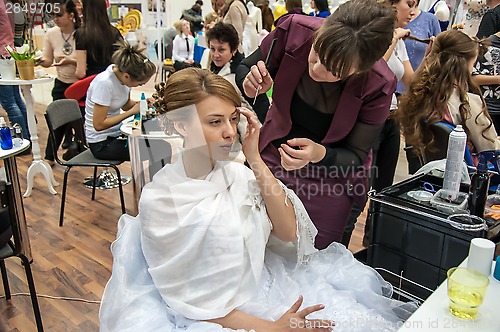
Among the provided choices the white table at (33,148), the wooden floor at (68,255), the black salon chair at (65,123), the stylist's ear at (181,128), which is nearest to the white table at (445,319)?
the stylist's ear at (181,128)

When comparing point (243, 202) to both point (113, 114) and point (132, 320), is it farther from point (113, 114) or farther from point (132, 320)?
point (113, 114)

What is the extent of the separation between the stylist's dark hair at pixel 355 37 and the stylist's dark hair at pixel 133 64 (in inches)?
77.3

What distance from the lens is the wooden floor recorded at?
2096 millimetres

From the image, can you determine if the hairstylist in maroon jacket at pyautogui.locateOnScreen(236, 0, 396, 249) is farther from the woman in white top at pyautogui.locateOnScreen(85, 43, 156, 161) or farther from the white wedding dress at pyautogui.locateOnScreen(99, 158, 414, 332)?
the woman in white top at pyautogui.locateOnScreen(85, 43, 156, 161)

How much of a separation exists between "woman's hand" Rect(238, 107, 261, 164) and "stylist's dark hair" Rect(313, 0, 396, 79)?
0.83 feet

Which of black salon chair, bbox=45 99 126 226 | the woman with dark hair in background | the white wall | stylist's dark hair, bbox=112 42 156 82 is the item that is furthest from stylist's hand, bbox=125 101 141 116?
the white wall

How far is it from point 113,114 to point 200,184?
2138 millimetres

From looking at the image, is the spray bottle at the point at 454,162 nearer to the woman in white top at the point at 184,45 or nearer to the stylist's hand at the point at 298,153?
the stylist's hand at the point at 298,153

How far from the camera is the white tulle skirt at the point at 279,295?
1.14 meters

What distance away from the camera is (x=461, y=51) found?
199cm

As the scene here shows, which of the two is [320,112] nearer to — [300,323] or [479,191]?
[479,191]

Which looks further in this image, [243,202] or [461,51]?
[461,51]

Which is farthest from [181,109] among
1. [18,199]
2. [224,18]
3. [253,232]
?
[224,18]

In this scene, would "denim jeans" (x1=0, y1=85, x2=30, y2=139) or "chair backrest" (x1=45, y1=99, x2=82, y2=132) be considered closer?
"chair backrest" (x1=45, y1=99, x2=82, y2=132)
